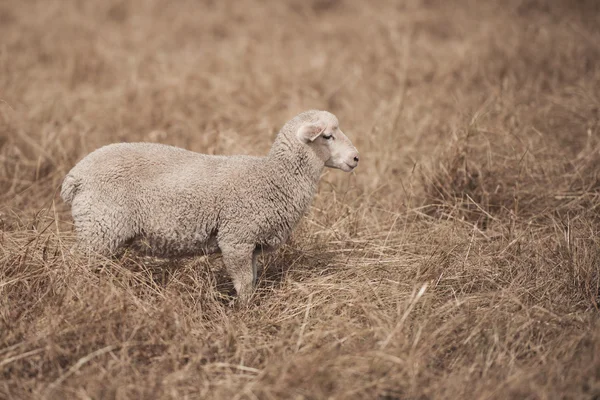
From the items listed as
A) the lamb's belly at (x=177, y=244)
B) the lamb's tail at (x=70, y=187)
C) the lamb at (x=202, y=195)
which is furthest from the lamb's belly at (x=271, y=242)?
the lamb's tail at (x=70, y=187)

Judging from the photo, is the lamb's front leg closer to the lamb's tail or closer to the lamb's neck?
the lamb's neck

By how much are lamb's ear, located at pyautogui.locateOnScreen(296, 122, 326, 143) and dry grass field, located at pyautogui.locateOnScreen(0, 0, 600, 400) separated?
2.87 feet

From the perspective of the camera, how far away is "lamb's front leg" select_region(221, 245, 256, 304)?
345 centimetres

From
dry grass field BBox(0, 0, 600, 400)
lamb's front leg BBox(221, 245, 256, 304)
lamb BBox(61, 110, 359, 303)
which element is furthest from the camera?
lamb's front leg BBox(221, 245, 256, 304)

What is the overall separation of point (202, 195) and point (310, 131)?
685mm

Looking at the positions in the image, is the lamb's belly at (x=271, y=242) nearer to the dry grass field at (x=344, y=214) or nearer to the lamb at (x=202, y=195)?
the lamb at (x=202, y=195)

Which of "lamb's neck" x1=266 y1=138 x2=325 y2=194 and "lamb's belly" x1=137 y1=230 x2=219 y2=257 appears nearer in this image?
"lamb's belly" x1=137 y1=230 x2=219 y2=257

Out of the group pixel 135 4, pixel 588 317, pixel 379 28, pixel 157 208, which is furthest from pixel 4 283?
pixel 135 4

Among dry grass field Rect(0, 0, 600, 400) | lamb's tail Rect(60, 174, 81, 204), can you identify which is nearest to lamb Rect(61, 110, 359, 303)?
lamb's tail Rect(60, 174, 81, 204)

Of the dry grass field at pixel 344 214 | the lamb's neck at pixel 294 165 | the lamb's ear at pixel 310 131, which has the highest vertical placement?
the lamb's ear at pixel 310 131

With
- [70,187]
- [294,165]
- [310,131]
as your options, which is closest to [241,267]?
[294,165]

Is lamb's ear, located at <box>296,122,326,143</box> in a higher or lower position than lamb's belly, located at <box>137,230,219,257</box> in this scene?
higher

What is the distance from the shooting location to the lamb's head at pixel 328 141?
3.52 meters

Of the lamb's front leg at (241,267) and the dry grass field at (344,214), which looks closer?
the dry grass field at (344,214)
